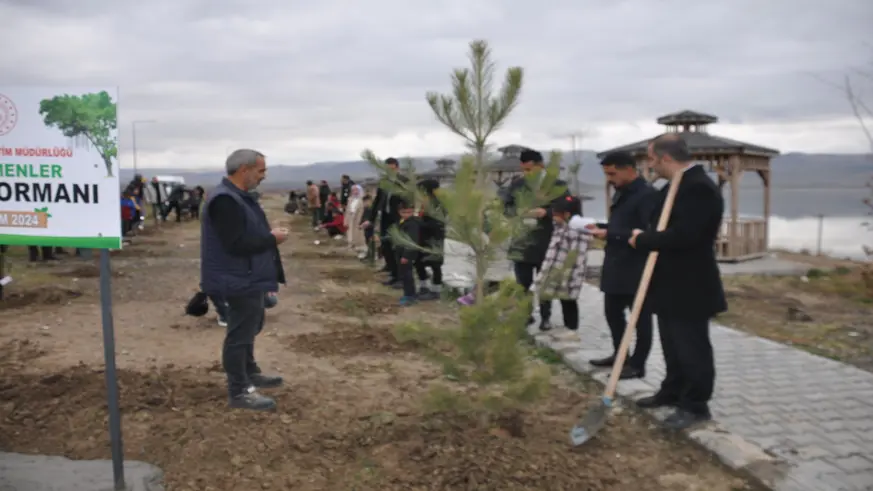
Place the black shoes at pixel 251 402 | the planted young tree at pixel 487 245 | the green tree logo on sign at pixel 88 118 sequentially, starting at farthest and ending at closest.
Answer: the black shoes at pixel 251 402
the planted young tree at pixel 487 245
the green tree logo on sign at pixel 88 118

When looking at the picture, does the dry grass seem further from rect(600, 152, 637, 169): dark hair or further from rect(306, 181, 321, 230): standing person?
rect(306, 181, 321, 230): standing person

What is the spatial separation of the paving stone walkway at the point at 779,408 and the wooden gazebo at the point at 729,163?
381 inches

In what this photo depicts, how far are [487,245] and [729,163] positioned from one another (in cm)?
1427

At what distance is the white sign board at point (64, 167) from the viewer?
316 centimetres

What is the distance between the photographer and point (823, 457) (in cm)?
392

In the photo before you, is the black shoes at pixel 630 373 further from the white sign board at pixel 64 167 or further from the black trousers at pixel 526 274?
the white sign board at pixel 64 167

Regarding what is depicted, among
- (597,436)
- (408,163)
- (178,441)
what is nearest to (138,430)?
(178,441)

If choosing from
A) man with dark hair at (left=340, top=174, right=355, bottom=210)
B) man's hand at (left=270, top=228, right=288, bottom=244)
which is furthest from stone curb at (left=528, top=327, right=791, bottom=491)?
man with dark hair at (left=340, top=174, right=355, bottom=210)

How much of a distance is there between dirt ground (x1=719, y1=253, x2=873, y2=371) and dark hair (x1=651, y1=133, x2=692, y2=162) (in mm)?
3293

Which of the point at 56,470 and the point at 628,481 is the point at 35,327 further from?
the point at 628,481

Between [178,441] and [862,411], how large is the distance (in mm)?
4506

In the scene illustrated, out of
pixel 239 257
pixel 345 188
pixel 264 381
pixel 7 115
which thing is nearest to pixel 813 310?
pixel 264 381

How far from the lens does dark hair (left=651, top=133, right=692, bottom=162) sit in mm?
4277

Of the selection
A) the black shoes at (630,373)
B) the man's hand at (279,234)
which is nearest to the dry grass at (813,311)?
the black shoes at (630,373)
